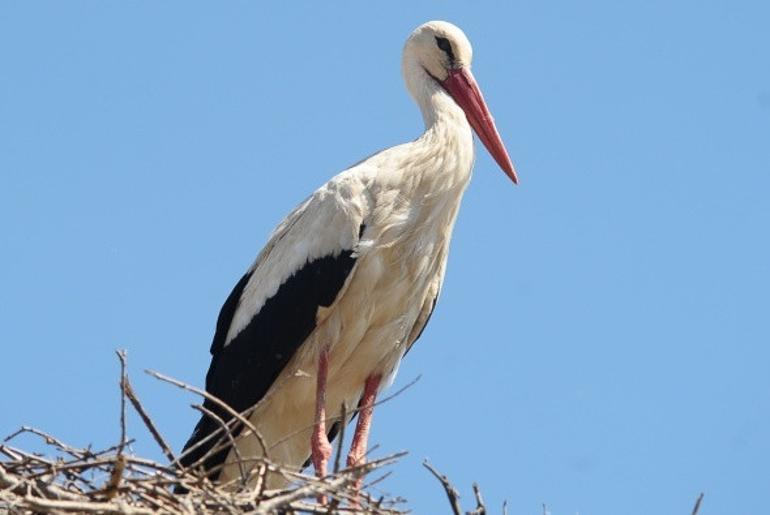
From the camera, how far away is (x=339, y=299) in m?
7.62

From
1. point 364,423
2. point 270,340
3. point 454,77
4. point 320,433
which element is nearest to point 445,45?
point 454,77

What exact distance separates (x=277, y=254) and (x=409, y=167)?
0.65 metres

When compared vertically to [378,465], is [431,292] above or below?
above

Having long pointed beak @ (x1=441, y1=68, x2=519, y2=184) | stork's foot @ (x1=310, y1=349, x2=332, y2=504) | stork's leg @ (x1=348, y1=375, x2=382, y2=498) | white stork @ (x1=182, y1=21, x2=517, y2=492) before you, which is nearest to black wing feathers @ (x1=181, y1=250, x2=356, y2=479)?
white stork @ (x1=182, y1=21, x2=517, y2=492)

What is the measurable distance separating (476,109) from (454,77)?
0.16 meters

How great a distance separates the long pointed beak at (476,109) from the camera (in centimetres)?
822

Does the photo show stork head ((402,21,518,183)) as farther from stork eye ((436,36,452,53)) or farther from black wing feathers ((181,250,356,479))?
black wing feathers ((181,250,356,479))

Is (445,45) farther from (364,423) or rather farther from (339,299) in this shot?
(364,423)

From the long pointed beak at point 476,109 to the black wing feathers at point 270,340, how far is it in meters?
0.97

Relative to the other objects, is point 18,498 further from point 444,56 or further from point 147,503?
point 444,56

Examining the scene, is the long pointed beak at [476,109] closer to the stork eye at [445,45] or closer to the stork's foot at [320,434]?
the stork eye at [445,45]

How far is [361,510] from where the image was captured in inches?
240

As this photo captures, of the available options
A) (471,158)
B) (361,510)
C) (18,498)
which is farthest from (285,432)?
(18,498)

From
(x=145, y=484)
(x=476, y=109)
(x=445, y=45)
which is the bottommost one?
(x=145, y=484)
